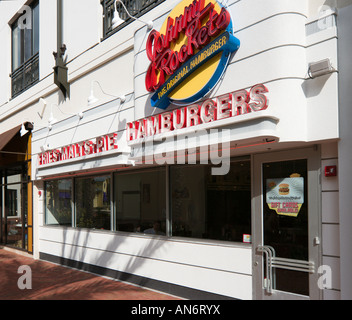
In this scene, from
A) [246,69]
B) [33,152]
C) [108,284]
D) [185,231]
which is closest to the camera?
[246,69]

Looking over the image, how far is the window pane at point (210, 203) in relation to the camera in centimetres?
608

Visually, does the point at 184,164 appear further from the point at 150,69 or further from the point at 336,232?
the point at 336,232

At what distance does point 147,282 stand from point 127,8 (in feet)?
19.9

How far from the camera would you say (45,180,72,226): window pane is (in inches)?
424

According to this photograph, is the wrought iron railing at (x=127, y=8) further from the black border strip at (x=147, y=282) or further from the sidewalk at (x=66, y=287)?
the sidewalk at (x=66, y=287)

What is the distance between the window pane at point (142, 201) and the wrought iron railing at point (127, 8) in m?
3.41

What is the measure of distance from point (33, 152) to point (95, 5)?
5.20 m

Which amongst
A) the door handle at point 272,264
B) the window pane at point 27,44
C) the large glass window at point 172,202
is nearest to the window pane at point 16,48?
the window pane at point 27,44

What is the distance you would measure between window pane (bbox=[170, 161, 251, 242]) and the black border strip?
3.11 feet

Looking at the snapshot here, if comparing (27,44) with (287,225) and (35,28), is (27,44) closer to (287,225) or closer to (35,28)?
(35,28)

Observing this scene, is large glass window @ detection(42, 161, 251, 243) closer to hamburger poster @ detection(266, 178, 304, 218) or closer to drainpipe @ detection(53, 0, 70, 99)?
hamburger poster @ detection(266, 178, 304, 218)

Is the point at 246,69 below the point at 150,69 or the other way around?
below

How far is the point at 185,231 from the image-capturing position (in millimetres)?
7047

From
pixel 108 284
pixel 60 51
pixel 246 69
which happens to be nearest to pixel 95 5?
pixel 60 51
